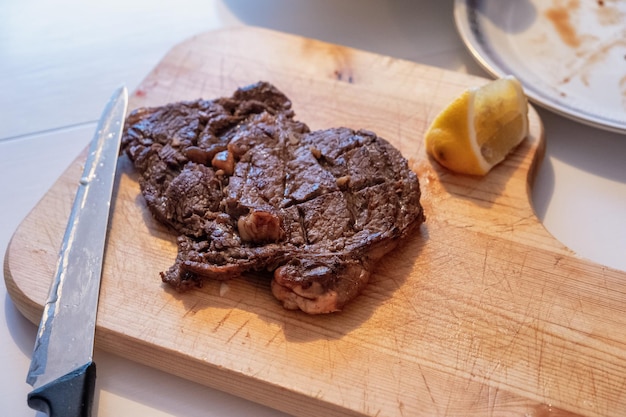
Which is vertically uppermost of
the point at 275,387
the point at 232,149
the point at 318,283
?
the point at 232,149

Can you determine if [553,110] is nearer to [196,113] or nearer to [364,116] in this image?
[364,116]

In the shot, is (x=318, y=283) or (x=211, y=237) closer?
(x=318, y=283)

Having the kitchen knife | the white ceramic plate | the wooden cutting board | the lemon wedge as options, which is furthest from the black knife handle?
the white ceramic plate

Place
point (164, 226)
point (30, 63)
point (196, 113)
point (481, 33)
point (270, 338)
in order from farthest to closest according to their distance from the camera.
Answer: point (30, 63) < point (481, 33) < point (196, 113) < point (164, 226) < point (270, 338)

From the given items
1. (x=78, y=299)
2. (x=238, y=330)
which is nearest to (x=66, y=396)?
(x=78, y=299)

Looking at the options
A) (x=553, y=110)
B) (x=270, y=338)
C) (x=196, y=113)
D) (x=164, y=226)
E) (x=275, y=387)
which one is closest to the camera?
(x=275, y=387)

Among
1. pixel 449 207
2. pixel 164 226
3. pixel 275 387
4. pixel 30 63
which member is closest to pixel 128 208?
pixel 164 226

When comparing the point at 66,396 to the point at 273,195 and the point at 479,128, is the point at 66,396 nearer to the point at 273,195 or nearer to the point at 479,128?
the point at 273,195
